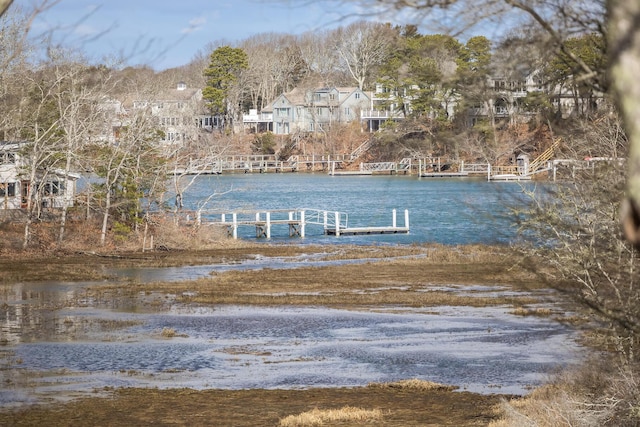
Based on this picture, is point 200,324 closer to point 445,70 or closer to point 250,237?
point 445,70

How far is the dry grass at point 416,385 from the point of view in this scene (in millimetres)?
20580

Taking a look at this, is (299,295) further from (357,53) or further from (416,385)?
(357,53)

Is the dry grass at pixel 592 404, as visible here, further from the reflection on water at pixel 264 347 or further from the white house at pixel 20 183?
the white house at pixel 20 183

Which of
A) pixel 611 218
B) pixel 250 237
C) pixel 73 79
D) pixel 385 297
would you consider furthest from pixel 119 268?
pixel 611 218

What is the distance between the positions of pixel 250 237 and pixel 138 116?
13.8 metres

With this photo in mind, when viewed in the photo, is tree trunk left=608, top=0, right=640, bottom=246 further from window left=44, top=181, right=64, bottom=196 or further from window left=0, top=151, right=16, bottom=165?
window left=44, top=181, right=64, bottom=196

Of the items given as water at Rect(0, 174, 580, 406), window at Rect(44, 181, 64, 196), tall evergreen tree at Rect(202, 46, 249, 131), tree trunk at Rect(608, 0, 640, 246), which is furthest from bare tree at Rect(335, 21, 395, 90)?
tree trunk at Rect(608, 0, 640, 246)

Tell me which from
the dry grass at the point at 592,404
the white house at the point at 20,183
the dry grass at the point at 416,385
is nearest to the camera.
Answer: the dry grass at the point at 592,404

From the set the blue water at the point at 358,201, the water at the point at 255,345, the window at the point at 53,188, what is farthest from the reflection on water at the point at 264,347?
the window at the point at 53,188

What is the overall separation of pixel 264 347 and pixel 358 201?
2761 inches

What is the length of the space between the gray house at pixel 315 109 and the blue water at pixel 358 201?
1154 cm

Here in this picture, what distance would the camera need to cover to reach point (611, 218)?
13.5 m

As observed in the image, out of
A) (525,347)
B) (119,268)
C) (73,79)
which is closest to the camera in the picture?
(525,347)

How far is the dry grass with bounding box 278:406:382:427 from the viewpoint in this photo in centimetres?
1688
